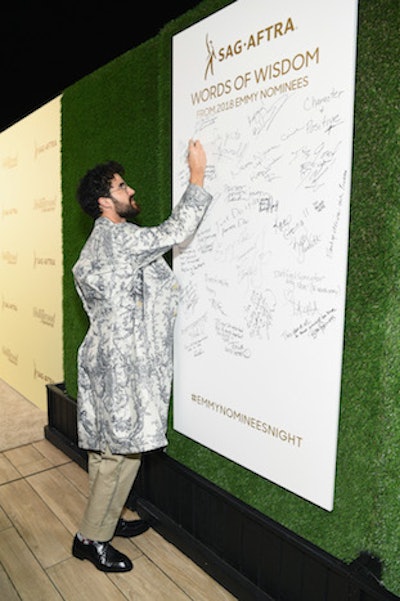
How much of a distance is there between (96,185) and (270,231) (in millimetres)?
754

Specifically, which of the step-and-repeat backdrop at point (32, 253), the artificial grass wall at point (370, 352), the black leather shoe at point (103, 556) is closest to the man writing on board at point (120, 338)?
the black leather shoe at point (103, 556)

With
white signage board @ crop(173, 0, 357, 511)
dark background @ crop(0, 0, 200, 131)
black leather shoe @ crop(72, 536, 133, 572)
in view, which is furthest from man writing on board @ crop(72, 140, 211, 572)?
dark background @ crop(0, 0, 200, 131)

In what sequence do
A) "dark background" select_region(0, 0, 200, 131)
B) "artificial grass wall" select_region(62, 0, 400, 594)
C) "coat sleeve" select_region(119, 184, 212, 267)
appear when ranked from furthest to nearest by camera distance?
"dark background" select_region(0, 0, 200, 131) < "coat sleeve" select_region(119, 184, 212, 267) < "artificial grass wall" select_region(62, 0, 400, 594)

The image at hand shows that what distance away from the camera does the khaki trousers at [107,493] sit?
1918mm

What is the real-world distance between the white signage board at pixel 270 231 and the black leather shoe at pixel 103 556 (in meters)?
0.58

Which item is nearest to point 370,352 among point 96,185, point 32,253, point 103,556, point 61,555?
point 96,185

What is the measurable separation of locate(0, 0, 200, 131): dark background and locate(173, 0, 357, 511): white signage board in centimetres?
178

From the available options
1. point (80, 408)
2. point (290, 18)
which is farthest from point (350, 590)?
point (290, 18)

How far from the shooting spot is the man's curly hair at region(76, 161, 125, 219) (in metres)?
1.88

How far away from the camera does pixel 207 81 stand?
1.75 meters

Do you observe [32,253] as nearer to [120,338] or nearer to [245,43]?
[120,338]

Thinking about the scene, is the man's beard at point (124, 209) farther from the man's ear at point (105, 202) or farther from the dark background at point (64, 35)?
the dark background at point (64, 35)

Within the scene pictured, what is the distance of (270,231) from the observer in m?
1.58

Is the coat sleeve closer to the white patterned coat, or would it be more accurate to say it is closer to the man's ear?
the white patterned coat
